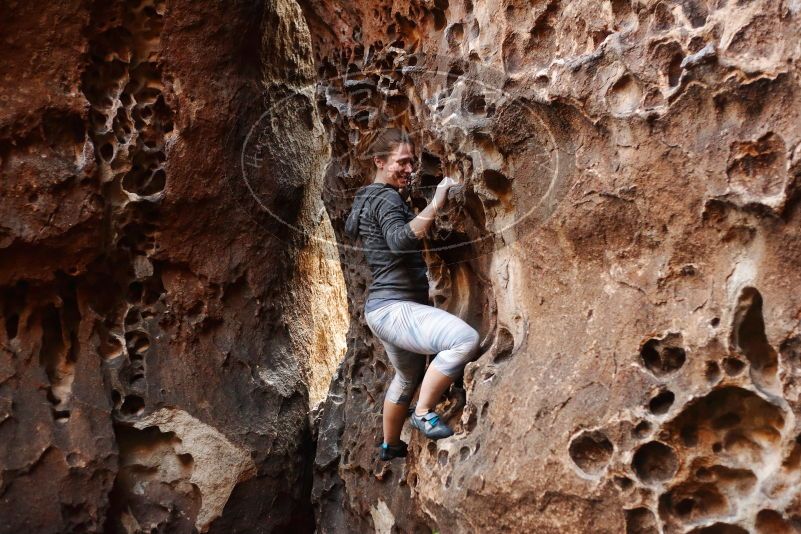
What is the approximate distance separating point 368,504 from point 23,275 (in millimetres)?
1988

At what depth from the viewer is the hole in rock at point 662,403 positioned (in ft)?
9.54

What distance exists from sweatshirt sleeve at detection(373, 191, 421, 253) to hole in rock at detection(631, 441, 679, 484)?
49.9 inches

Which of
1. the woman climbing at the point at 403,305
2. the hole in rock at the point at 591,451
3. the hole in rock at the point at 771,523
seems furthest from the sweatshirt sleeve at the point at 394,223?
the hole in rock at the point at 771,523

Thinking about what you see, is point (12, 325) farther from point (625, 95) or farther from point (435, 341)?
point (625, 95)

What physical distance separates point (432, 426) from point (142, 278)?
1.92 m

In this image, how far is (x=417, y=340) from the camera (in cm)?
377

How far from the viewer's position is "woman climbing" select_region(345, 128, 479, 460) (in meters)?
3.69

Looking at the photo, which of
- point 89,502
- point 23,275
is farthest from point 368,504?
point 23,275

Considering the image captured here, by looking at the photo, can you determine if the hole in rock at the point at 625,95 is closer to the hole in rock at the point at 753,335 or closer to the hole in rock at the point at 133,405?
the hole in rock at the point at 753,335

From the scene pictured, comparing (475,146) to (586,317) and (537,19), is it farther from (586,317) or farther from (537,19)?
(586,317)

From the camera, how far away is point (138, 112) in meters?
4.73

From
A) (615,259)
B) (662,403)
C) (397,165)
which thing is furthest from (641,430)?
(397,165)

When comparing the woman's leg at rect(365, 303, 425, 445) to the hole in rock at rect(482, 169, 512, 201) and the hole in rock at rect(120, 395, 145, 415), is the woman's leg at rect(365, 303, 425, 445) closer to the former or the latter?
the hole in rock at rect(482, 169, 512, 201)

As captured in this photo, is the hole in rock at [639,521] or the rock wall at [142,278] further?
the rock wall at [142,278]
